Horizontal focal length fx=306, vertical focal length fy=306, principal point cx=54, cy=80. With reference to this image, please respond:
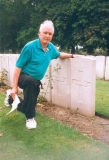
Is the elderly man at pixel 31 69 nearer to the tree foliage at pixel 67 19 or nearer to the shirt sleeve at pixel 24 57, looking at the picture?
the shirt sleeve at pixel 24 57

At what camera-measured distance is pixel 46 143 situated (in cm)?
376

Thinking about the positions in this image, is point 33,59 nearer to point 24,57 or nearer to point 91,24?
point 24,57

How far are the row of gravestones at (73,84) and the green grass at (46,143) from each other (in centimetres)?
71

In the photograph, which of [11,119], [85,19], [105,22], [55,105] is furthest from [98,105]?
[85,19]

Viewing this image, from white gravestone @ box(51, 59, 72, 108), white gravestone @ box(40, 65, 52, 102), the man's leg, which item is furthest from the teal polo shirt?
white gravestone @ box(40, 65, 52, 102)

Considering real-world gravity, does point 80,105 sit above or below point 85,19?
below

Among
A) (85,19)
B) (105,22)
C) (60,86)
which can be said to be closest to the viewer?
(60,86)

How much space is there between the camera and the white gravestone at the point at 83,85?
16.0ft

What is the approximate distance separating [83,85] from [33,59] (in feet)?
3.84

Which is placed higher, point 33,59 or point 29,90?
point 33,59

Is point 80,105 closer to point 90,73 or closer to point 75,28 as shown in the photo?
point 90,73

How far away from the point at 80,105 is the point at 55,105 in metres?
0.73

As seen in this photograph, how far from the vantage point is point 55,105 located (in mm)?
5738

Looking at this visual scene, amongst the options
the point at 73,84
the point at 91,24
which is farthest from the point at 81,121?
the point at 91,24
